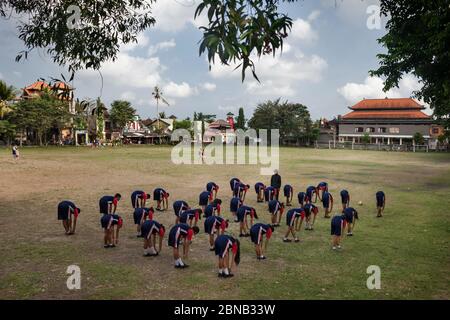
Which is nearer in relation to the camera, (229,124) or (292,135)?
(292,135)

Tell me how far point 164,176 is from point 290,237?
56.1 feet

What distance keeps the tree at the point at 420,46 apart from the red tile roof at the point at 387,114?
56744 millimetres

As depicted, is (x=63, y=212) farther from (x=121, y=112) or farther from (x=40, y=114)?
(x=121, y=112)

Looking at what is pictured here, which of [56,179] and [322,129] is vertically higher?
[322,129]

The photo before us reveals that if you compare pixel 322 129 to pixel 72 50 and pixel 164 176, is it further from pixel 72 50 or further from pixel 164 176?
pixel 72 50

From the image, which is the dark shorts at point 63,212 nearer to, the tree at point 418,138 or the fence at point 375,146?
the fence at point 375,146

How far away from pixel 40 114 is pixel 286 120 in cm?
4913

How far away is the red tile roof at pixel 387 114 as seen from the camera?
75.6m

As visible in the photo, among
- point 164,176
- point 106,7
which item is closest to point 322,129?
point 164,176

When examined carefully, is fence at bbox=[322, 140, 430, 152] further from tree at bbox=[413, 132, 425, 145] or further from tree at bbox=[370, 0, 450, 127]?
tree at bbox=[370, 0, 450, 127]

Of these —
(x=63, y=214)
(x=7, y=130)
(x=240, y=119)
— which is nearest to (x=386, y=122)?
(x=240, y=119)

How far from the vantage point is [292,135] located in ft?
278

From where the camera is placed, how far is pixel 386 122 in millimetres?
78750

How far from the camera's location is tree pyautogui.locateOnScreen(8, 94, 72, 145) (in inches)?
2383
